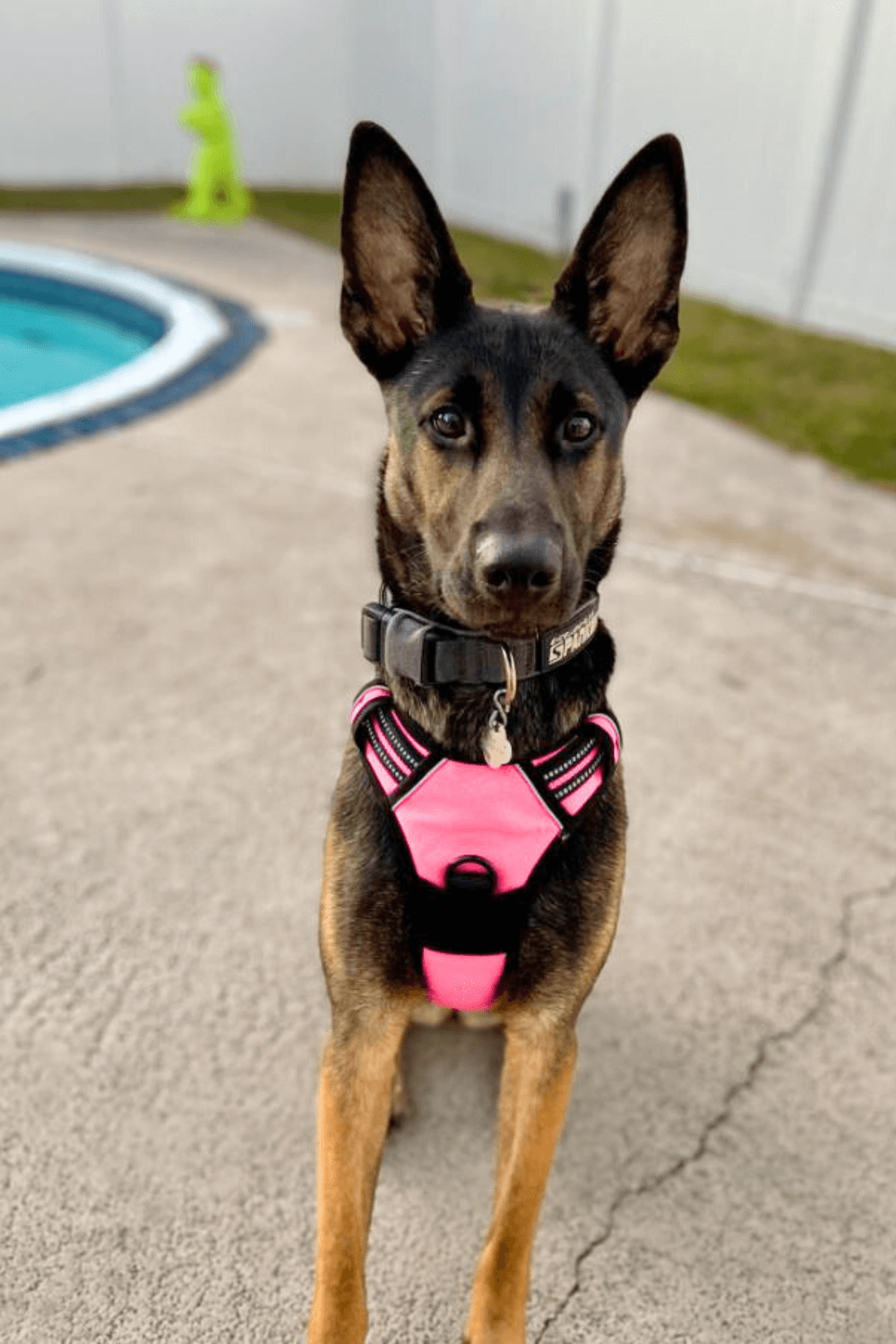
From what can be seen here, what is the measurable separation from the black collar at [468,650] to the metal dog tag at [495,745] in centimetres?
8

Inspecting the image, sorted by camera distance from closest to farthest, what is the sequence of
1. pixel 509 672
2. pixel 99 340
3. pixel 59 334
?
pixel 509 672
pixel 99 340
pixel 59 334

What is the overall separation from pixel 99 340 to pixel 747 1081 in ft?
31.0

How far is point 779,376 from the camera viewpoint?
7992 millimetres

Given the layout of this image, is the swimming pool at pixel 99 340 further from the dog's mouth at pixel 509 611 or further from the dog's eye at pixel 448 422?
the dog's mouth at pixel 509 611

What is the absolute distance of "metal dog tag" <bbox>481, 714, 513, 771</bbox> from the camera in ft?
5.71

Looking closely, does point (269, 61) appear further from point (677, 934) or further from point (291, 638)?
point (677, 934)

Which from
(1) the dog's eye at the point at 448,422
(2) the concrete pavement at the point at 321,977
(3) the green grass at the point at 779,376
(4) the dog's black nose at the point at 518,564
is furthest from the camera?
(3) the green grass at the point at 779,376

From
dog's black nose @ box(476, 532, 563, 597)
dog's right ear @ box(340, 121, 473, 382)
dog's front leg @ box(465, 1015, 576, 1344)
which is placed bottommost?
dog's front leg @ box(465, 1015, 576, 1344)

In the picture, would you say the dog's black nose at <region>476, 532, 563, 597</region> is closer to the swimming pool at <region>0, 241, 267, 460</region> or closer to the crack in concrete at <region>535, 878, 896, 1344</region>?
the crack in concrete at <region>535, 878, 896, 1344</region>

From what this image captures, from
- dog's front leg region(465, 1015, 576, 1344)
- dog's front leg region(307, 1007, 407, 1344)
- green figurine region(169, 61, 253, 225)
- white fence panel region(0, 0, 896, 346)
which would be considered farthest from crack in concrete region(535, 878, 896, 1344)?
green figurine region(169, 61, 253, 225)

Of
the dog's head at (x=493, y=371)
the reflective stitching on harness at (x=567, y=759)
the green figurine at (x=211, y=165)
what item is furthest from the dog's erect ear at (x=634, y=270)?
the green figurine at (x=211, y=165)

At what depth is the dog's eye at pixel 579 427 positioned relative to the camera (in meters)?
1.79

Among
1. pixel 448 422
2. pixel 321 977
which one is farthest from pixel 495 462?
pixel 321 977

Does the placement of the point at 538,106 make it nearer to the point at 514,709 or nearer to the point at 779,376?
the point at 779,376
